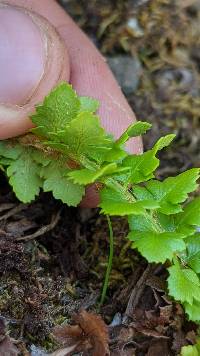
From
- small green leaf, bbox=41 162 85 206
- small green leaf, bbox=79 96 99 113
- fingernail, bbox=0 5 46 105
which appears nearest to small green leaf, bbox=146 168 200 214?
small green leaf, bbox=41 162 85 206

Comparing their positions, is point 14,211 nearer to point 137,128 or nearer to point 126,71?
point 137,128

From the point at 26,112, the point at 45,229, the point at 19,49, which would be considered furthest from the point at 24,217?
the point at 19,49

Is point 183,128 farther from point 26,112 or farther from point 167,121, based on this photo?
point 26,112

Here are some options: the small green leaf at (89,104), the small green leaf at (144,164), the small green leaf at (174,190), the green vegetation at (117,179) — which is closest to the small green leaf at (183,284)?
the green vegetation at (117,179)

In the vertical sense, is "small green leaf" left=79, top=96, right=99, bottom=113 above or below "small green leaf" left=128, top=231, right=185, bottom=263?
above

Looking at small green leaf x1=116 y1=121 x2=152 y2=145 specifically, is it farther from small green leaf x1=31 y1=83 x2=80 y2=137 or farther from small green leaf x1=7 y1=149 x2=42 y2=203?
small green leaf x1=7 y1=149 x2=42 y2=203
